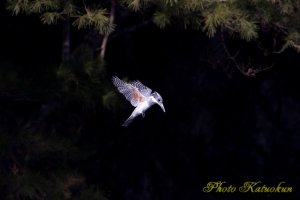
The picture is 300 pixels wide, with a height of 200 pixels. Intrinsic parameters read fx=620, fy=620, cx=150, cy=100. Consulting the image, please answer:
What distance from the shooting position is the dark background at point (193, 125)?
3.09 meters

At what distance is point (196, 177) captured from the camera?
10.6 ft

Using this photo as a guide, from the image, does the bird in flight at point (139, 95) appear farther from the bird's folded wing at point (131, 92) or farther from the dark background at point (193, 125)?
the dark background at point (193, 125)

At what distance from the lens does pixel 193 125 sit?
3.20 m

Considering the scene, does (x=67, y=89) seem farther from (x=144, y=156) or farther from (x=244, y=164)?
(x=244, y=164)

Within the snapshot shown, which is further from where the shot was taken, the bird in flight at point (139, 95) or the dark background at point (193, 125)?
the dark background at point (193, 125)

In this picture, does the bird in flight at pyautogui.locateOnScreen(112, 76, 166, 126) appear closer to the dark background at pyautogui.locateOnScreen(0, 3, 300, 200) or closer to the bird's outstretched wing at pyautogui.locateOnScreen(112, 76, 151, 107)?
the bird's outstretched wing at pyautogui.locateOnScreen(112, 76, 151, 107)

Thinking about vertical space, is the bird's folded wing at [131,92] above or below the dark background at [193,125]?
above

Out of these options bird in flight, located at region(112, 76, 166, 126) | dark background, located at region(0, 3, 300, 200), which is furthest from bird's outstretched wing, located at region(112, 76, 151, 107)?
dark background, located at region(0, 3, 300, 200)

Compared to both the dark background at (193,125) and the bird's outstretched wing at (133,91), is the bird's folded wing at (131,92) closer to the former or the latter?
the bird's outstretched wing at (133,91)

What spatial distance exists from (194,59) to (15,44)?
0.90 metres

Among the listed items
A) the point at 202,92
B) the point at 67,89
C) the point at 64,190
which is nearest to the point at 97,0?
the point at 67,89

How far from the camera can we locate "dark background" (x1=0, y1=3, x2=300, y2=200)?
309 cm

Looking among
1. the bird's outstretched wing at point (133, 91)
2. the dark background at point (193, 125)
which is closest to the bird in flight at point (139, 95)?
the bird's outstretched wing at point (133, 91)

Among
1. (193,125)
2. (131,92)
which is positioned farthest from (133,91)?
(193,125)
